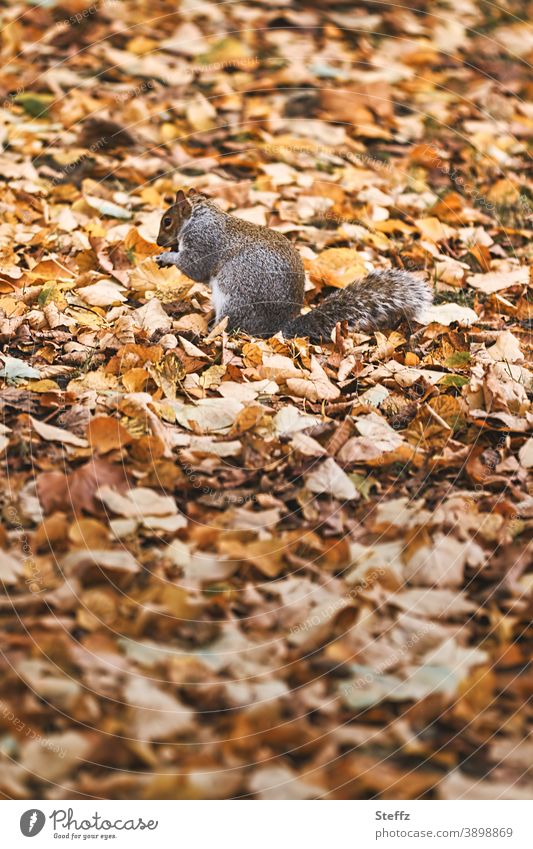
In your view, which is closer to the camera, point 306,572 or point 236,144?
point 306,572

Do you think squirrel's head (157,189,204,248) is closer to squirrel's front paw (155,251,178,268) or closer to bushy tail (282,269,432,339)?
squirrel's front paw (155,251,178,268)

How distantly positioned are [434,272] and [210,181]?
1337 mm

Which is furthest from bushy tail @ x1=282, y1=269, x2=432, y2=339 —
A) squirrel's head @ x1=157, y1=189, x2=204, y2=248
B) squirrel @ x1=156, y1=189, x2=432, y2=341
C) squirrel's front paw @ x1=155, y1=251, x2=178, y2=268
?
squirrel's head @ x1=157, y1=189, x2=204, y2=248

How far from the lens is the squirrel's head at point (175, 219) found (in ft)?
13.0

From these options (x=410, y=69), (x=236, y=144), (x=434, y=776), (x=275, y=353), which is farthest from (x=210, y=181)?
(x=434, y=776)

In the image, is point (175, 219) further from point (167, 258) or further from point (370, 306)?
point (370, 306)

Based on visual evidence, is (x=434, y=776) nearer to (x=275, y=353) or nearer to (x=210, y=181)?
(x=275, y=353)

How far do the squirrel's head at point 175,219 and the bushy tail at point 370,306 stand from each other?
71 centimetres

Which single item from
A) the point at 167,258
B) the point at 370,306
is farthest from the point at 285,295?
the point at 167,258

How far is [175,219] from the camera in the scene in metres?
4.00

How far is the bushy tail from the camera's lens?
142 inches

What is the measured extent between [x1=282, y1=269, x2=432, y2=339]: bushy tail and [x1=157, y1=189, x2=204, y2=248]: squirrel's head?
71 cm

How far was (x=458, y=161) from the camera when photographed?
5266mm

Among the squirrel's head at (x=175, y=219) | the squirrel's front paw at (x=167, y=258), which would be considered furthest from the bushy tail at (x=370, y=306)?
the squirrel's head at (x=175, y=219)
